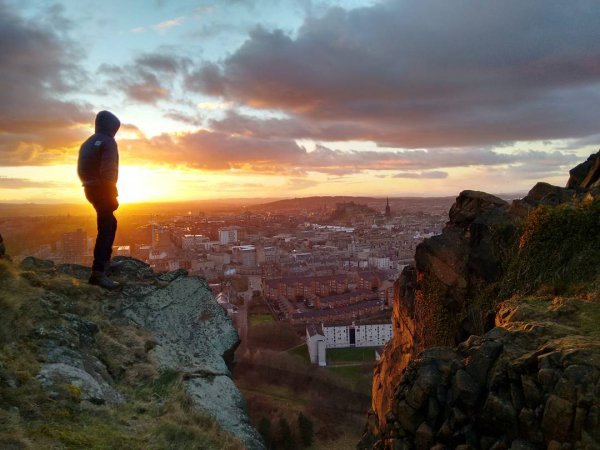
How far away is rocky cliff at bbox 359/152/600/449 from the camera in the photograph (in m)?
3.90

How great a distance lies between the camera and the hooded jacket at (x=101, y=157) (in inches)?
260

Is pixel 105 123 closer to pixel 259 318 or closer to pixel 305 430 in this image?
pixel 305 430

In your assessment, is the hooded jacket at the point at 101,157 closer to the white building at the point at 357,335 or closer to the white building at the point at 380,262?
the white building at the point at 357,335

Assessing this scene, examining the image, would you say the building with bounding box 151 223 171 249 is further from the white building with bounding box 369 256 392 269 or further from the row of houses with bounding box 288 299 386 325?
the white building with bounding box 369 256 392 269

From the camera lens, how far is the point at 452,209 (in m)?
11.3

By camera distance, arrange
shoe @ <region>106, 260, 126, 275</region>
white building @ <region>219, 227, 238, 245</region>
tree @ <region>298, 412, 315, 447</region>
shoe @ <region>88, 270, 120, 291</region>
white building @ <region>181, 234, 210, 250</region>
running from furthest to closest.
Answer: white building @ <region>219, 227, 238, 245</region>
white building @ <region>181, 234, 210, 250</region>
tree @ <region>298, 412, 315, 447</region>
shoe @ <region>106, 260, 126, 275</region>
shoe @ <region>88, 270, 120, 291</region>

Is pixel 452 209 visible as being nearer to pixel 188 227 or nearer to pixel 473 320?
pixel 473 320

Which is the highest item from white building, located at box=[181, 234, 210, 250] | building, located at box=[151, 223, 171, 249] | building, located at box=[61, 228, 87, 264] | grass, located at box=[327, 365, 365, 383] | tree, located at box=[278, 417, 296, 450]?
building, located at box=[61, 228, 87, 264]

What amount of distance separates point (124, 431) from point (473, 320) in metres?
6.42

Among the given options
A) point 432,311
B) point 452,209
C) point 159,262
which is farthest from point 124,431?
point 159,262

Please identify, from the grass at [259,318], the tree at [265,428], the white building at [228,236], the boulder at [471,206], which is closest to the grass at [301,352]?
the grass at [259,318]

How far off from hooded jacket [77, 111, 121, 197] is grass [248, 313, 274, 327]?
1342 inches

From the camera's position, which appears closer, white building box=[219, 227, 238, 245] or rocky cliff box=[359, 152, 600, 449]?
rocky cliff box=[359, 152, 600, 449]

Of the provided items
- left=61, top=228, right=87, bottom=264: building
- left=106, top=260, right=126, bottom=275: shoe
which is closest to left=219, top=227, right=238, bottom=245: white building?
left=61, top=228, right=87, bottom=264: building
